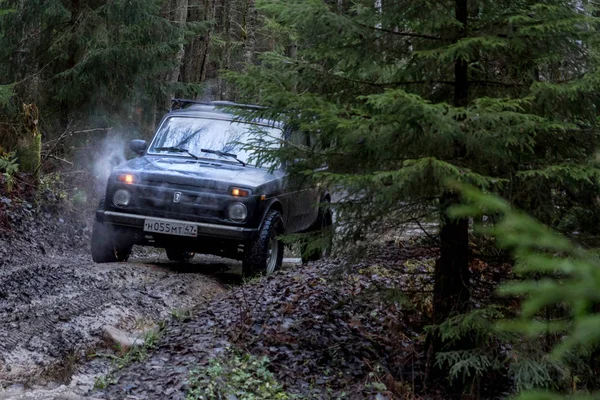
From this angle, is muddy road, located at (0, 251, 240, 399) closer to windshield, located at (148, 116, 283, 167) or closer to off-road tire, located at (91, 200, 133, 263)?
off-road tire, located at (91, 200, 133, 263)

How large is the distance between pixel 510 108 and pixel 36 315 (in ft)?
16.0

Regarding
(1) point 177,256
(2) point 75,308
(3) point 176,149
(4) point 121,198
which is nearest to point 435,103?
(2) point 75,308

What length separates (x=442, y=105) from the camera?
5.67 meters

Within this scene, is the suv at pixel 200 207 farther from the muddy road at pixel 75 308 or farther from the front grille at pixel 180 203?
the muddy road at pixel 75 308

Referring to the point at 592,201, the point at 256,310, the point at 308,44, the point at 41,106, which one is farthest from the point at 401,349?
the point at 41,106

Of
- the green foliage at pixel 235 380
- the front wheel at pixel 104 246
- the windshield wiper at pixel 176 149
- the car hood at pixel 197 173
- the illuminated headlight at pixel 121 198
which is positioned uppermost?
A: the windshield wiper at pixel 176 149

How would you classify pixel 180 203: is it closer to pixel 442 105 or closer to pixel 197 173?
pixel 197 173

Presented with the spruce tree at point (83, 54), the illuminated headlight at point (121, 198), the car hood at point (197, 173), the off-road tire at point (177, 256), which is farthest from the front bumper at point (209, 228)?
the spruce tree at point (83, 54)

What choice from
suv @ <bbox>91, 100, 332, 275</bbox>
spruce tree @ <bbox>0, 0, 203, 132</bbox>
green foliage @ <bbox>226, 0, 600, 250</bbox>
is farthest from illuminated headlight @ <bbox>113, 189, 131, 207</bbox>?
spruce tree @ <bbox>0, 0, 203, 132</bbox>

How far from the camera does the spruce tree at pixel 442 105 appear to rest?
570 cm

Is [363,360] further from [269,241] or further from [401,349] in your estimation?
[269,241]

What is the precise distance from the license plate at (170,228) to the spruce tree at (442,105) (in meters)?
3.29

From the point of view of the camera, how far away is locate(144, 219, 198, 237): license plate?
978cm

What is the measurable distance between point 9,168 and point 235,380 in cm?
917
